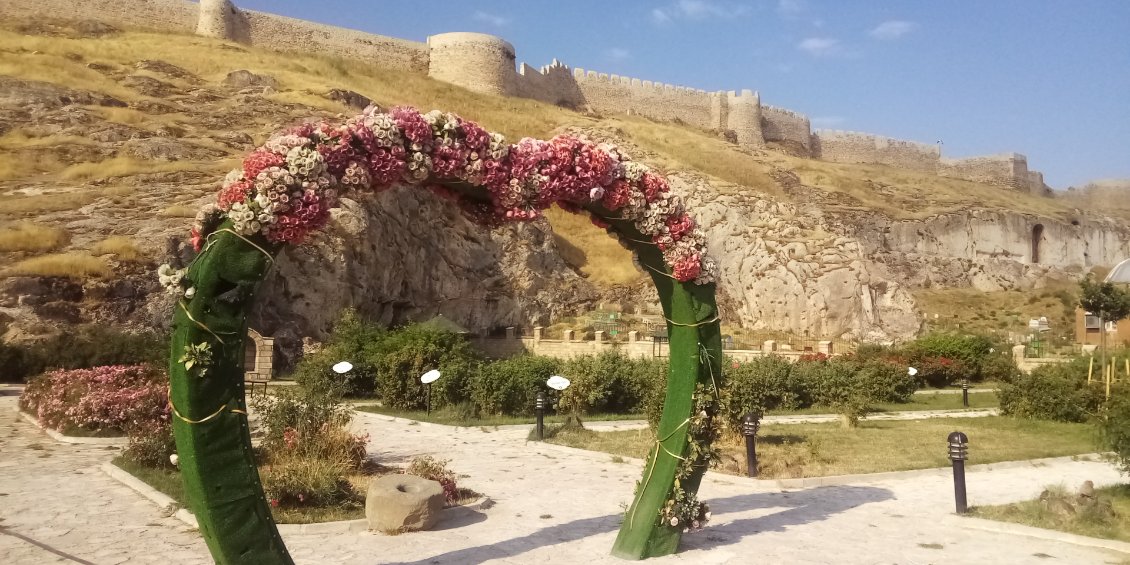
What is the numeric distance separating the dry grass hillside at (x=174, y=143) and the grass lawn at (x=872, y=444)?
18.4m

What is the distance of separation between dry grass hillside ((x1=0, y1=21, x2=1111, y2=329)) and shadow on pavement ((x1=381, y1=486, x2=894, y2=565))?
2037cm

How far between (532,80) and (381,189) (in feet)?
197

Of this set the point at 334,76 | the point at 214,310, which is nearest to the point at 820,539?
the point at 214,310

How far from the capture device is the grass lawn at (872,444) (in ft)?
32.7

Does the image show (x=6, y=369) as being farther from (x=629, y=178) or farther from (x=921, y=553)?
(x=921, y=553)

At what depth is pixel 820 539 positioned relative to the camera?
21.3 ft

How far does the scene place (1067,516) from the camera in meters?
7.02

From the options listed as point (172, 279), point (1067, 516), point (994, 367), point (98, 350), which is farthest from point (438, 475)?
point (994, 367)

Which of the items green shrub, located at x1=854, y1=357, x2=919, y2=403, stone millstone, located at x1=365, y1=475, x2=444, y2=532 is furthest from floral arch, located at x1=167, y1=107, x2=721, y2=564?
green shrub, located at x1=854, y1=357, x2=919, y2=403

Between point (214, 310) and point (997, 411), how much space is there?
17.3m

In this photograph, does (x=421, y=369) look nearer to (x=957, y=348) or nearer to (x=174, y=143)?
(x=957, y=348)

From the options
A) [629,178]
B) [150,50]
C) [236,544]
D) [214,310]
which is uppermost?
A: [150,50]

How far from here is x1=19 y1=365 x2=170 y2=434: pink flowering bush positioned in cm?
1067

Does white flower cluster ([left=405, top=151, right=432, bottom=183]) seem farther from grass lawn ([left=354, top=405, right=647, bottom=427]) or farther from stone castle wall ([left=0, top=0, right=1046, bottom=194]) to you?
stone castle wall ([left=0, top=0, right=1046, bottom=194])
